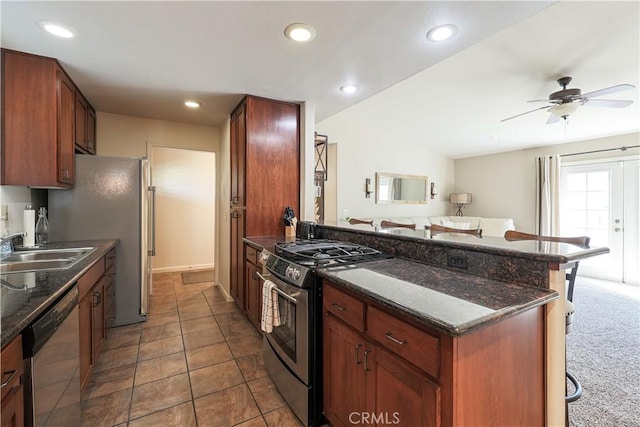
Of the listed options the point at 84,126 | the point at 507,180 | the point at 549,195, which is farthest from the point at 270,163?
the point at 507,180

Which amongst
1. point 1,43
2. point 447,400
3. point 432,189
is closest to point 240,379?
point 447,400

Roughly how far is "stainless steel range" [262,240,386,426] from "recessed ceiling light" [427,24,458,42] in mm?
1432

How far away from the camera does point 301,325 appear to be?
1545mm

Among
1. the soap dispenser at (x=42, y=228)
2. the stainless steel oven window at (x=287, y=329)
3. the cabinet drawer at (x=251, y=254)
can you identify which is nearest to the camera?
the stainless steel oven window at (x=287, y=329)

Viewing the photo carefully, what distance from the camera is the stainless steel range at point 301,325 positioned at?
4.96 ft

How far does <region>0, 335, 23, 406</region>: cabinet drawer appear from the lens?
0.83 m

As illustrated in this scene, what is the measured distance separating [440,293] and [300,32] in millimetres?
1686

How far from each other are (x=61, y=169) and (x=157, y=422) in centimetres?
202

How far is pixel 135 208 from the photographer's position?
280 cm

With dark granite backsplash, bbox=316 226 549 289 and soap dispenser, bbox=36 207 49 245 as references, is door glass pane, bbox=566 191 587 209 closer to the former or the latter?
dark granite backsplash, bbox=316 226 549 289

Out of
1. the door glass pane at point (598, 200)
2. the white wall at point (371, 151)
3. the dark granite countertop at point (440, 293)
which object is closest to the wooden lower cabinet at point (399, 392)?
the dark granite countertop at point (440, 293)

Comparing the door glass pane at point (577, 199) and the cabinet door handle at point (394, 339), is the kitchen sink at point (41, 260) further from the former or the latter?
the door glass pane at point (577, 199)

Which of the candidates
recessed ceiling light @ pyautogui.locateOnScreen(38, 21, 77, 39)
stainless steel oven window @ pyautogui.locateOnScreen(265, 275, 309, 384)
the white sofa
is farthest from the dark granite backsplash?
the white sofa

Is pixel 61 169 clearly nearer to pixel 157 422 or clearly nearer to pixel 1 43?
pixel 1 43
